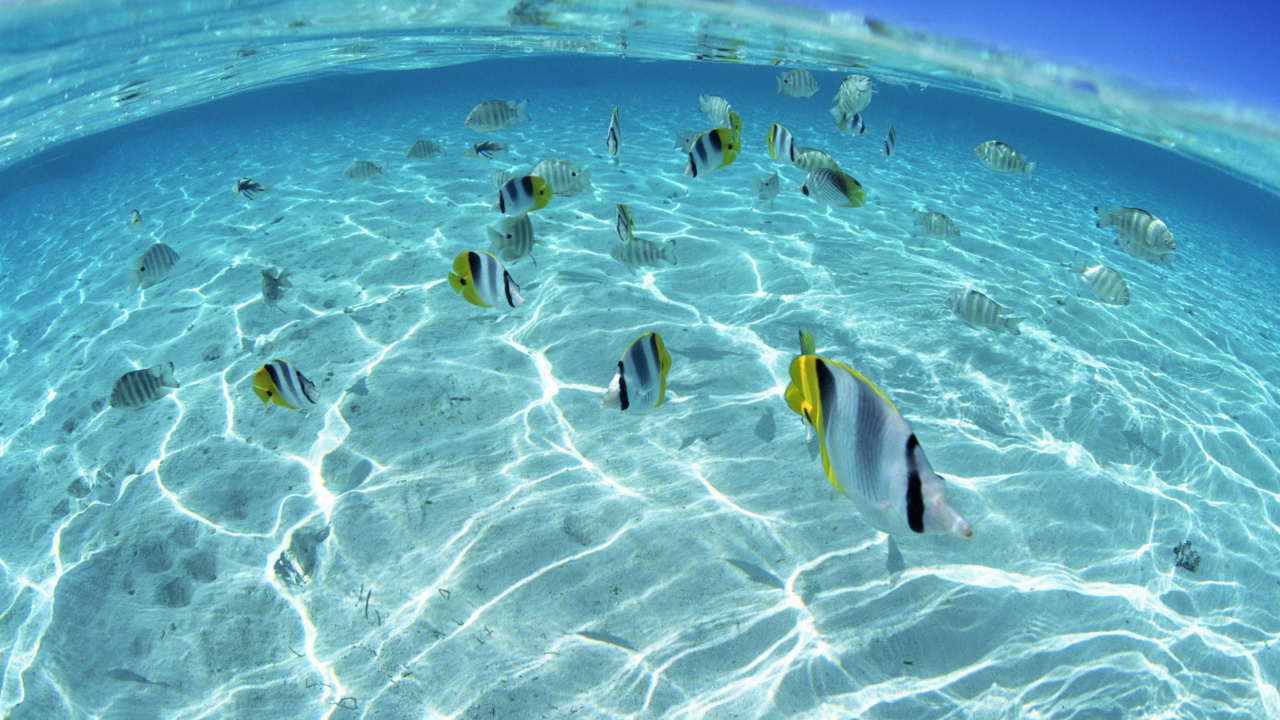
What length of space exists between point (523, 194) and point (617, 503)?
246cm

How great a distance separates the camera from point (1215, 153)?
23.3m

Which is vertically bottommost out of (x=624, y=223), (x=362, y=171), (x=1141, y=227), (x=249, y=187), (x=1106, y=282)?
(x=249, y=187)

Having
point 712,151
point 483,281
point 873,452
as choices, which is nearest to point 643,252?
point 712,151

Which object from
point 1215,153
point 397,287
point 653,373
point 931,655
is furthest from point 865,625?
point 1215,153

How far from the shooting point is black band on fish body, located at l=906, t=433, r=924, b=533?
3.96 feet

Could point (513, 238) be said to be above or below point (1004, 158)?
below

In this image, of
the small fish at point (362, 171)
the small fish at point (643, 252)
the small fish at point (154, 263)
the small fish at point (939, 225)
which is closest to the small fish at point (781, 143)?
the small fish at point (643, 252)

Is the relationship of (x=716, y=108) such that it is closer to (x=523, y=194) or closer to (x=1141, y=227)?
(x=523, y=194)

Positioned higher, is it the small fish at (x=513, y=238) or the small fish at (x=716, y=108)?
the small fish at (x=716, y=108)

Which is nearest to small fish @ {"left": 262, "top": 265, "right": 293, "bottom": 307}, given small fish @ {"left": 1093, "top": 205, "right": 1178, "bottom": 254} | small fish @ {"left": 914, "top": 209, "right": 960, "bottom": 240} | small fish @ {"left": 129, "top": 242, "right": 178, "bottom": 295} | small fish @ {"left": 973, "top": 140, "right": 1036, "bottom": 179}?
small fish @ {"left": 129, "top": 242, "right": 178, "bottom": 295}

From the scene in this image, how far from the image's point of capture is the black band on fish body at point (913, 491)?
1207 mm

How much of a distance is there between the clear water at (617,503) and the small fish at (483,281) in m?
1.60

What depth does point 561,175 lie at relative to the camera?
5.30 meters

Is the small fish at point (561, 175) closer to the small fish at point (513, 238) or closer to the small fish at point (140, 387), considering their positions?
the small fish at point (513, 238)
